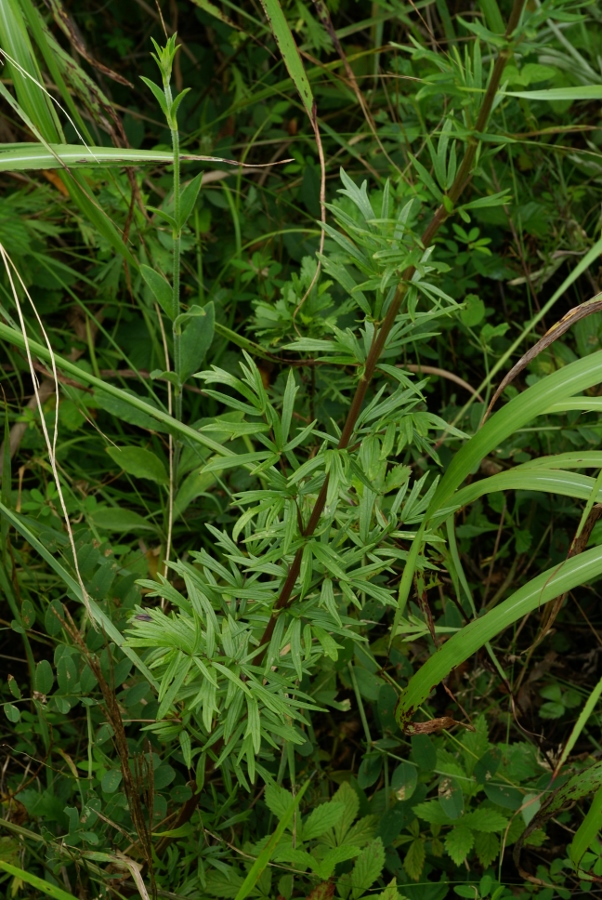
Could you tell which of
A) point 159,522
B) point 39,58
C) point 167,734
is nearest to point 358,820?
point 167,734

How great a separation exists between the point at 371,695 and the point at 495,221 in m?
1.19

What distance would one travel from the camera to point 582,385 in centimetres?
104

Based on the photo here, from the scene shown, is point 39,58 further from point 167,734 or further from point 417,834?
point 417,834

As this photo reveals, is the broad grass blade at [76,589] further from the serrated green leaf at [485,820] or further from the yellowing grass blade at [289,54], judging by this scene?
the yellowing grass blade at [289,54]

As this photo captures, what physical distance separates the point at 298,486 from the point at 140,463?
28.5 inches

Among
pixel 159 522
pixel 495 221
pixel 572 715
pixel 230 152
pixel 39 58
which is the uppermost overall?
pixel 39 58

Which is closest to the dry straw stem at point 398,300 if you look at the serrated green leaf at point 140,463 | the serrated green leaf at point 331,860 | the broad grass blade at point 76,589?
the broad grass blade at point 76,589

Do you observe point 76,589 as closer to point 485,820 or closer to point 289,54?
point 485,820

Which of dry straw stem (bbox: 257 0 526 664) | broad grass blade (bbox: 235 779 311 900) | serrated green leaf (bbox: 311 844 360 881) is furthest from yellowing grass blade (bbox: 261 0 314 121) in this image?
serrated green leaf (bbox: 311 844 360 881)

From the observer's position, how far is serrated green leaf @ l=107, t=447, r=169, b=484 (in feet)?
5.27

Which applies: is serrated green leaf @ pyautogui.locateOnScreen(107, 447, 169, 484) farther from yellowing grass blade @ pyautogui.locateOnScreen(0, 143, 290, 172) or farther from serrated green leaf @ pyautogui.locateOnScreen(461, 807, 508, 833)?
serrated green leaf @ pyautogui.locateOnScreen(461, 807, 508, 833)

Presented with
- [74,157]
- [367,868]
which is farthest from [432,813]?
[74,157]

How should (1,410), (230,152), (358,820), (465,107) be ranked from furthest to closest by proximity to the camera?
(230,152) < (1,410) < (358,820) < (465,107)

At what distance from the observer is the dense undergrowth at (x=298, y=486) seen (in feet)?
3.28
